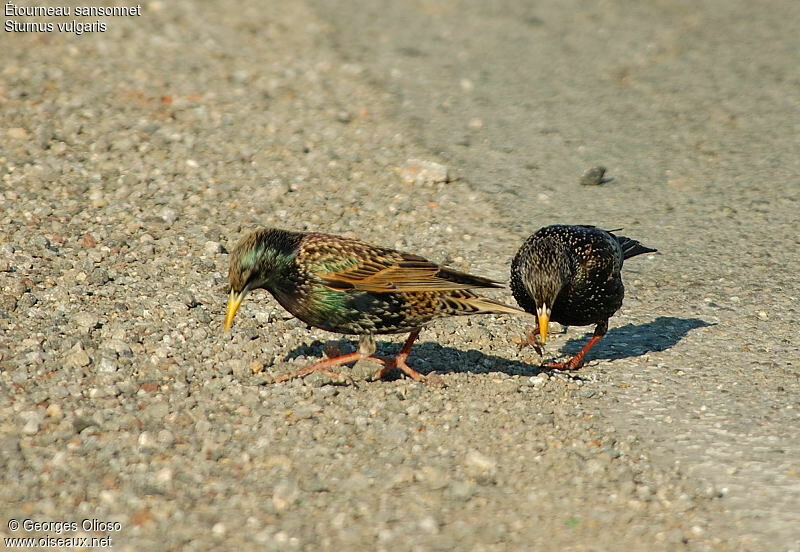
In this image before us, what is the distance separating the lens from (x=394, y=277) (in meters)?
5.75

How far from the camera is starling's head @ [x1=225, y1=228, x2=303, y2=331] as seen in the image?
5.42m

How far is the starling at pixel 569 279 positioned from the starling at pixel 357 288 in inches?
9.6

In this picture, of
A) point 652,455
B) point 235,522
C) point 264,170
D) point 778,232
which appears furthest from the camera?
point 264,170

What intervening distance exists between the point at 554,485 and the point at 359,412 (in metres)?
1.10

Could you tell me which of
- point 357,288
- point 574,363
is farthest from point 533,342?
point 357,288

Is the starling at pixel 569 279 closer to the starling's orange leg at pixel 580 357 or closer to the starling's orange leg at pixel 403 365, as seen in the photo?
the starling's orange leg at pixel 580 357

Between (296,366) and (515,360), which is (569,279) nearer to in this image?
(515,360)

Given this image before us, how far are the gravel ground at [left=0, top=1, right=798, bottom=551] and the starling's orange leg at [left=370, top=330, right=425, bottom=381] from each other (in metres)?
0.12

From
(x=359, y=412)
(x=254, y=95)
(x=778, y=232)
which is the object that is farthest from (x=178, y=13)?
(x=359, y=412)

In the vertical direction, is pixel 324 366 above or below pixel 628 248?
below

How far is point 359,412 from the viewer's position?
5.34 m

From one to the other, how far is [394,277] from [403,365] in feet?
1.58

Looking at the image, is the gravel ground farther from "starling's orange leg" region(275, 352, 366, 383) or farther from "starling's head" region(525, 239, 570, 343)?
"starling's head" region(525, 239, 570, 343)

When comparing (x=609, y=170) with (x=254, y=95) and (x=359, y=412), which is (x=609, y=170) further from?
(x=359, y=412)
